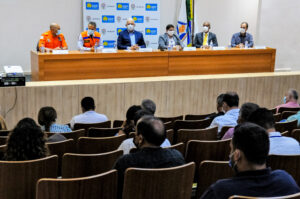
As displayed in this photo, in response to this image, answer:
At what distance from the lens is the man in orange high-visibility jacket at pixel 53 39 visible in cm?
779

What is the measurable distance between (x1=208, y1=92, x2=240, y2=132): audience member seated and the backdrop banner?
5934 mm

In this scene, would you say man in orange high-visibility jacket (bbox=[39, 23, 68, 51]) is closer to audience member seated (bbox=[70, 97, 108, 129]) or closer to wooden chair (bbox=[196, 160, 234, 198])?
audience member seated (bbox=[70, 97, 108, 129])

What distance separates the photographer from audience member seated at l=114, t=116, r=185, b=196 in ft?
8.45

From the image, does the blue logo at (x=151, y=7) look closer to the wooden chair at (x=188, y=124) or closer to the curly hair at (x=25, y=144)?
the wooden chair at (x=188, y=124)

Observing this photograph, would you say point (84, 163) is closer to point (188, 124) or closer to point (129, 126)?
point (129, 126)

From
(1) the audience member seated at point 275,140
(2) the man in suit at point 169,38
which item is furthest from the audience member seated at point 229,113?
(2) the man in suit at point 169,38

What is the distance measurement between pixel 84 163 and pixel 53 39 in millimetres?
5418

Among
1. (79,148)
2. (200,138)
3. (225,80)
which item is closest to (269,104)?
(225,80)

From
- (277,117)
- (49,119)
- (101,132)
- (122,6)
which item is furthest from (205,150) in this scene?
(122,6)

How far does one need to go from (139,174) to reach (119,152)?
0.75 meters

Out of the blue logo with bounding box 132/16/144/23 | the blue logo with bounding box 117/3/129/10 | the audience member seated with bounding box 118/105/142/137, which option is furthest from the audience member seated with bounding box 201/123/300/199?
the blue logo with bounding box 132/16/144/23

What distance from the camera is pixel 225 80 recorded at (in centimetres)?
733

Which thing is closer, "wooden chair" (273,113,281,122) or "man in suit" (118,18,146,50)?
"wooden chair" (273,113,281,122)

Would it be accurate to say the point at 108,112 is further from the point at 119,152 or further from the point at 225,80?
the point at 119,152
